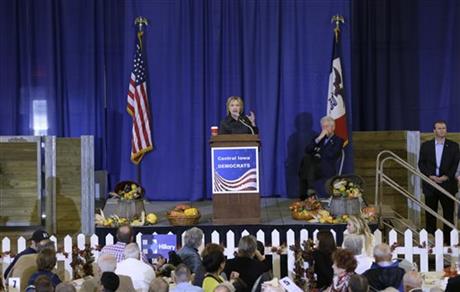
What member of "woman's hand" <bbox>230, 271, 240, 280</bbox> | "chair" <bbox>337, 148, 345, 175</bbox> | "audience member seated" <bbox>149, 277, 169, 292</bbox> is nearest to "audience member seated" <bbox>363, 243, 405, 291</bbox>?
"woman's hand" <bbox>230, 271, 240, 280</bbox>

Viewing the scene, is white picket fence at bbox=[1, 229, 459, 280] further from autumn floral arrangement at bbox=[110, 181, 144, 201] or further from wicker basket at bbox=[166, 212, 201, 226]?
autumn floral arrangement at bbox=[110, 181, 144, 201]

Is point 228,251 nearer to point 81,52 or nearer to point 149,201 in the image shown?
point 149,201

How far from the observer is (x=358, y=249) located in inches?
249

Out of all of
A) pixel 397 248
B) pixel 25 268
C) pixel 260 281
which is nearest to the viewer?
pixel 260 281

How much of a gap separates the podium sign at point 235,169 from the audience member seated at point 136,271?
2.93 meters

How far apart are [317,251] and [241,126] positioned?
11.6ft

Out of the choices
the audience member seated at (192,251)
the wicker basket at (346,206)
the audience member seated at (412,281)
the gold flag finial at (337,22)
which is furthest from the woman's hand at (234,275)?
the gold flag finial at (337,22)

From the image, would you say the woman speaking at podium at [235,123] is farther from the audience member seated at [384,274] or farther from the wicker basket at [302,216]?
the audience member seated at [384,274]

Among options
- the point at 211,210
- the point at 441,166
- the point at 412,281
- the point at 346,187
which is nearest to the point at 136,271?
the point at 412,281

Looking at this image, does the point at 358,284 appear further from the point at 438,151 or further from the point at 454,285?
the point at 438,151

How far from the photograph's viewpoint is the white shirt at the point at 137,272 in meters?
6.32

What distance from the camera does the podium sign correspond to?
9250mm

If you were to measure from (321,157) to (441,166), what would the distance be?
1579 millimetres

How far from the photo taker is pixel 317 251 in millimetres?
6719
